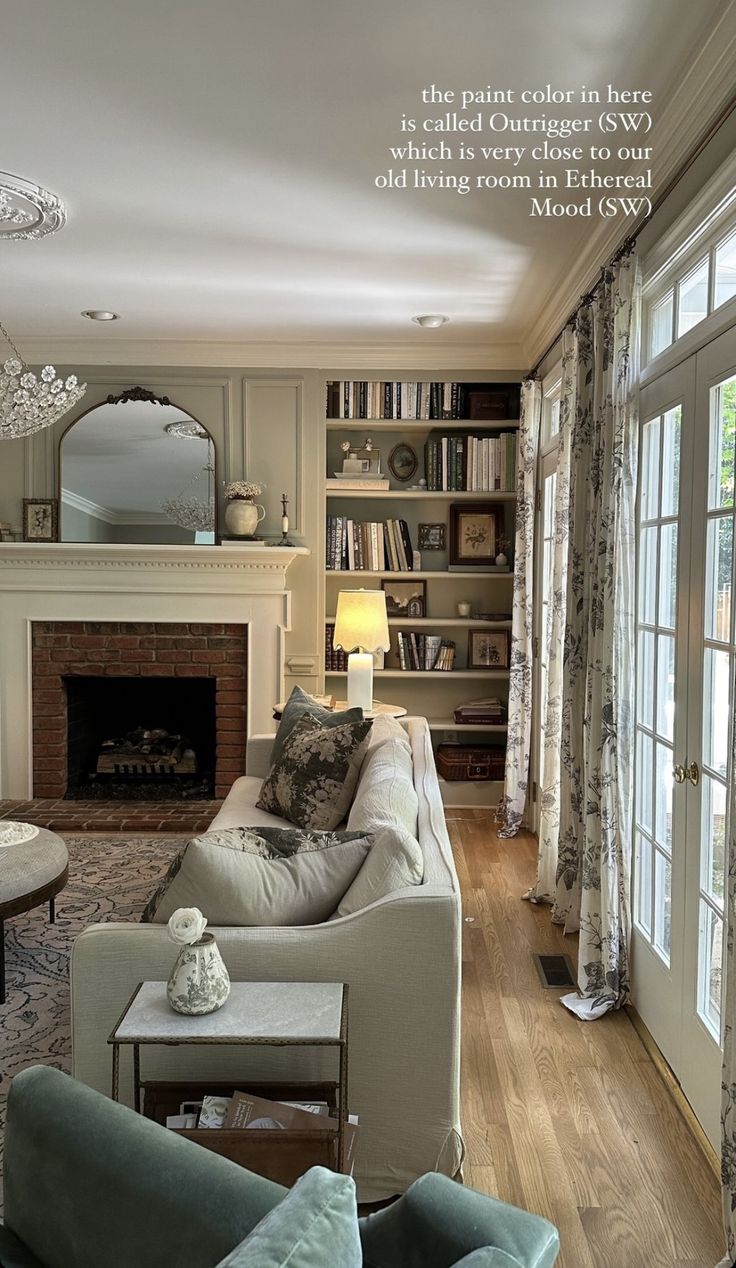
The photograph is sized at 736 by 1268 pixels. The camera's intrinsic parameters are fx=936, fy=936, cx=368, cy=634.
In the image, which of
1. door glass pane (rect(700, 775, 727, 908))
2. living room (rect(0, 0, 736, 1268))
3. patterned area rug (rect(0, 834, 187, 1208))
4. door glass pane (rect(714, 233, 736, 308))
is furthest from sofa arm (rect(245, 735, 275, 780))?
door glass pane (rect(714, 233, 736, 308))

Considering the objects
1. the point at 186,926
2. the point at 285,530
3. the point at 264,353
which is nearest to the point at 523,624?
the point at 285,530

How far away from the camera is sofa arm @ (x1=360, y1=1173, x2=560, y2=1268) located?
1.08 m

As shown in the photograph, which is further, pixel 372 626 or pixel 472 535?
pixel 472 535

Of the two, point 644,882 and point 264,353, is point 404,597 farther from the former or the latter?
point 644,882

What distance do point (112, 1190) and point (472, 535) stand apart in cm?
495

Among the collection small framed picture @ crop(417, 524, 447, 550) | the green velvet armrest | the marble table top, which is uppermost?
small framed picture @ crop(417, 524, 447, 550)

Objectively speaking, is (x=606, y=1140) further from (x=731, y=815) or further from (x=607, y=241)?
(x=607, y=241)

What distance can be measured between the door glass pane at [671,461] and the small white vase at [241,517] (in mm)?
3018

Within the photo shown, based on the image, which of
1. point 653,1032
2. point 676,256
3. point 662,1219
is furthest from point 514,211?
point 662,1219

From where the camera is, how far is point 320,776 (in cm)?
338

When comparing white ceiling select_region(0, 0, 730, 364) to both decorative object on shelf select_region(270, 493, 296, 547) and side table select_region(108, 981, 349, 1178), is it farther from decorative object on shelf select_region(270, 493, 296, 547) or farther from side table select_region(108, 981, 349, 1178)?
side table select_region(108, 981, 349, 1178)

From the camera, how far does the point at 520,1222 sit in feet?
3.61

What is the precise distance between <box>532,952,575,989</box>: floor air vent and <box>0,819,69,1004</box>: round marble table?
5.72 feet

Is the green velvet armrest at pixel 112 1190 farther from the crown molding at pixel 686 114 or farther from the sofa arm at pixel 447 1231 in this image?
the crown molding at pixel 686 114
